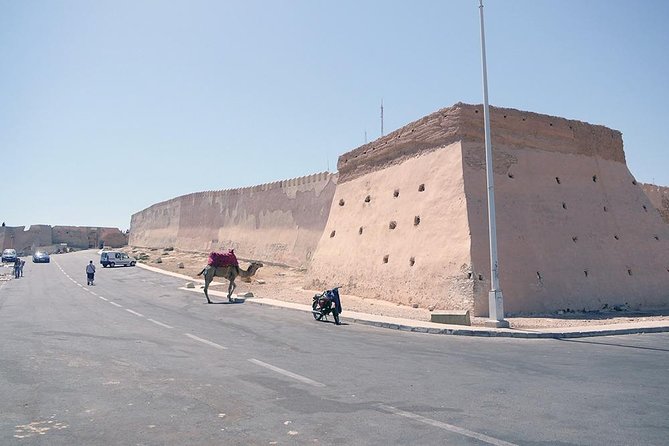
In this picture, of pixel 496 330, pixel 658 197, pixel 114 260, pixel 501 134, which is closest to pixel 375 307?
pixel 496 330

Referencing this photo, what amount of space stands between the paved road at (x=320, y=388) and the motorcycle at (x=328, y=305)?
6.22 ft

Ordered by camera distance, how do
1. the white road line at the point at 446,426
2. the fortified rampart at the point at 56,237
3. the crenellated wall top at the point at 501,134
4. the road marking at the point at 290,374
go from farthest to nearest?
the fortified rampart at the point at 56,237
the crenellated wall top at the point at 501,134
the road marking at the point at 290,374
the white road line at the point at 446,426

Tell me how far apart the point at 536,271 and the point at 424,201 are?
5.02 meters

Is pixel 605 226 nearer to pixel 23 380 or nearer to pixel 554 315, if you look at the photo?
pixel 554 315

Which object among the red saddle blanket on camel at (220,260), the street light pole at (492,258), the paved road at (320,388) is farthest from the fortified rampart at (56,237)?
the street light pole at (492,258)

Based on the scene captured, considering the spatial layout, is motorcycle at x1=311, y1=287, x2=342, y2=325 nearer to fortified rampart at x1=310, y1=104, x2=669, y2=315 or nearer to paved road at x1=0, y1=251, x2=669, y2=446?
paved road at x1=0, y1=251, x2=669, y2=446

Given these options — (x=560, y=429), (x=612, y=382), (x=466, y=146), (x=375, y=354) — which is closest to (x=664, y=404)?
(x=612, y=382)

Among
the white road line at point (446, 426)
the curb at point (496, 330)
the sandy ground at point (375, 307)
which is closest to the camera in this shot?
the white road line at point (446, 426)

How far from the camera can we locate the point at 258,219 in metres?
46.8

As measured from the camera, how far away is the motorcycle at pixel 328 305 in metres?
16.2

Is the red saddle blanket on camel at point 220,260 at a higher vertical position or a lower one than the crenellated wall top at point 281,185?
lower

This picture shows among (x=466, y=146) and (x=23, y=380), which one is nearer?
(x=23, y=380)

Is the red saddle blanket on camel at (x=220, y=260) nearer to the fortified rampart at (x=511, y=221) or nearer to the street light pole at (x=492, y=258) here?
the fortified rampart at (x=511, y=221)

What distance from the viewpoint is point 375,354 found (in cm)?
1060
